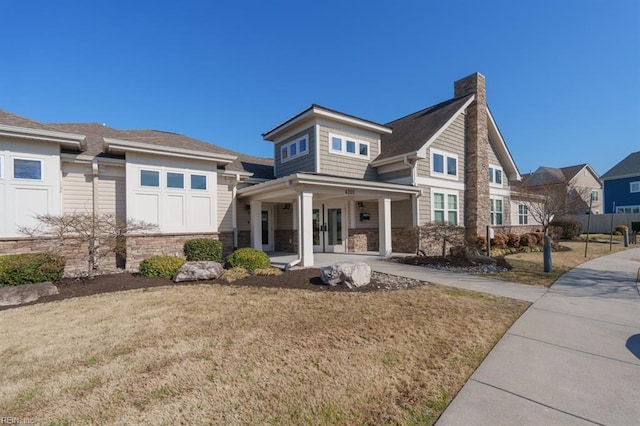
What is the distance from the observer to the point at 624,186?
30.4m

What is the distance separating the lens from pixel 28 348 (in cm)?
407

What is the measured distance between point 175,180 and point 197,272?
168 inches

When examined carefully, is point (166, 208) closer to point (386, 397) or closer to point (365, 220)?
point (365, 220)

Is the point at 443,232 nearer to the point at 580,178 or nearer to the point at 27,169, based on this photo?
the point at 27,169

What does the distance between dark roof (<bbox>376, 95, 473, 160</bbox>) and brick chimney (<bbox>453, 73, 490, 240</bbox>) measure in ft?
2.72

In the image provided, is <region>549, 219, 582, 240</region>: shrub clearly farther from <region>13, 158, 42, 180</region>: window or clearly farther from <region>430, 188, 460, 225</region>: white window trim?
<region>13, 158, 42, 180</region>: window

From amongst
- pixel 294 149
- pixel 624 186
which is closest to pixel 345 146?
pixel 294 149

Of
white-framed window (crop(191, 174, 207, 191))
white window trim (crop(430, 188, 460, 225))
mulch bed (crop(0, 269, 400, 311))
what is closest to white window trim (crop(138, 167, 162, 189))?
white-framed window (crop(191, 174, 207, 191))

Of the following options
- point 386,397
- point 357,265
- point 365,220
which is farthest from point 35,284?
point 365,220

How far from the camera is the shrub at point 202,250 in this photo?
10141mm

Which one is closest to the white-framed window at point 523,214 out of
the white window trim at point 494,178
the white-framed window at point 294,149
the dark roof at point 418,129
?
the white window trim at point 494,178

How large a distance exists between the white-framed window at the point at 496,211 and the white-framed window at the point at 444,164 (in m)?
4.41

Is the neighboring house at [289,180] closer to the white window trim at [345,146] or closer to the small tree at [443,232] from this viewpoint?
the white window trim at [345,146]

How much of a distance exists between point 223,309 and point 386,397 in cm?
371
